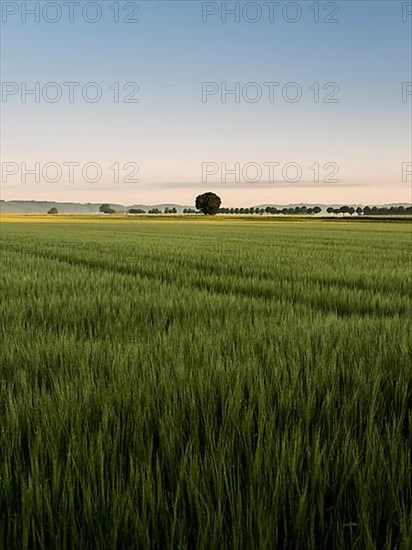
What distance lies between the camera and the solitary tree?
452ft

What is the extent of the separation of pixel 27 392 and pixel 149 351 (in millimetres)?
858

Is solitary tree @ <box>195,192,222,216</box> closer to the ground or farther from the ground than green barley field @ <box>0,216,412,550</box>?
farther from the ground

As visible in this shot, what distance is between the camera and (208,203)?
137000mm

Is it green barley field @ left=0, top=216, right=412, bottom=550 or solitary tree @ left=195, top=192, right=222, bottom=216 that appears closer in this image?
green barley field @ left=0, top=216, right=412, bottom=550

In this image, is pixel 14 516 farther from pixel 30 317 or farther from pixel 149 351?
pixel 30 317

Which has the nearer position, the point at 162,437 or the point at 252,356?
the point at 162,437

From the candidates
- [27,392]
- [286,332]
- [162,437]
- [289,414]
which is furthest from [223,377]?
[286,332]

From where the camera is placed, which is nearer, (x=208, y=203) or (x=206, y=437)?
(x=206, y=437)

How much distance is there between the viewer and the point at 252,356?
2752mm

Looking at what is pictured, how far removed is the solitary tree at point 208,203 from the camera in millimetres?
137625

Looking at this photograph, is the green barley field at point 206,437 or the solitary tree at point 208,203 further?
the solitary tree at point 208,203

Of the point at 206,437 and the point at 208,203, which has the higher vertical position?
the point at 208,203

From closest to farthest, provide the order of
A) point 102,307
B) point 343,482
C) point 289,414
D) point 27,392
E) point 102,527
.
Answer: point 102,527, point 343,482, point 289,414, point 27,392, point 102,307

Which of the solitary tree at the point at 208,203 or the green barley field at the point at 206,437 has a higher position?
the solitary tree at the point at 208,203
